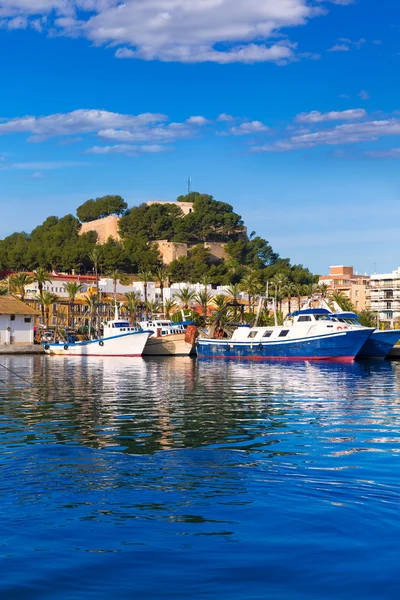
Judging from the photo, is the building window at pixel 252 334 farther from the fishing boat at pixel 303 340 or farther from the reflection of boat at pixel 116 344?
the reflection of boat at pixel 116 344

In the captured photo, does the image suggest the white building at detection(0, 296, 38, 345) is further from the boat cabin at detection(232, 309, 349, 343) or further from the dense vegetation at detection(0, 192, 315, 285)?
the dense vegetation at detection(0, 192, 315, 285)

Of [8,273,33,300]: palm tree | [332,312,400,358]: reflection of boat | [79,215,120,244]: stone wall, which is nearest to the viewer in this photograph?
[332,312,400,358]: reflection of boat

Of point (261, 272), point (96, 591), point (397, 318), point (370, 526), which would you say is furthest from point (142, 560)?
point (261, 272)

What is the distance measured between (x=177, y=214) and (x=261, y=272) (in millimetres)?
48195

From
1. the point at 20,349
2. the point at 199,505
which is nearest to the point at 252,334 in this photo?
the point at 20,349

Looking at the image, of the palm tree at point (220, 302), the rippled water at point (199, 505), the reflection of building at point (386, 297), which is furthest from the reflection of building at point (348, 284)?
the rippled water at point (199, 505)

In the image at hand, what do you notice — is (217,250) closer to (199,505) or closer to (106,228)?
(106,228)

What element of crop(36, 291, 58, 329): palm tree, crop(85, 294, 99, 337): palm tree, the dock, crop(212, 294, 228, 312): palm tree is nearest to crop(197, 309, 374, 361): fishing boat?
the dock

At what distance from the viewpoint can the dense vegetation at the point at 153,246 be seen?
15688 centimetres

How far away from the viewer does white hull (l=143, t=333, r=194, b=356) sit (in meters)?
79.2

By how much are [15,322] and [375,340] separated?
40.3 metres

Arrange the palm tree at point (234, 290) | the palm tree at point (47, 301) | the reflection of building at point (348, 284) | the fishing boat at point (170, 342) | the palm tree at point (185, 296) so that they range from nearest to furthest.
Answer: the fishing boat at point (170, 342) < the palm tree at point (47, 301) < the palm tree at point (234, 290) < the palm tree at point (185, 296) < the reflection of building at point (348, 284)

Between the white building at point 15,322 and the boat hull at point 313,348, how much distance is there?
2964 cm

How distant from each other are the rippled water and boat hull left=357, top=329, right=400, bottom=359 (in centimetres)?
4147
